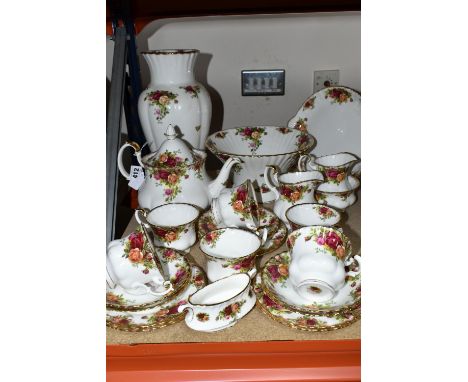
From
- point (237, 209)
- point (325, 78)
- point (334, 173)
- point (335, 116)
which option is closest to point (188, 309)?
point (237, 209)

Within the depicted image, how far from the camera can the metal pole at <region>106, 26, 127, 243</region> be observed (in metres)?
0.92

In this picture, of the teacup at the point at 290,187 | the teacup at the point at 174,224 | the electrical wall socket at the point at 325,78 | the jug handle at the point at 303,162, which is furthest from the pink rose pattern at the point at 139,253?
the electrical wall socket at the point at 325,78

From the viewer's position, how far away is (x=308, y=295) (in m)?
0.77

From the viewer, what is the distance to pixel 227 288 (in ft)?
2.57

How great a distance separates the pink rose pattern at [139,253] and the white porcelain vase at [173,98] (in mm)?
377

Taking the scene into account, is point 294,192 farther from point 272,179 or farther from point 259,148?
point 259,148

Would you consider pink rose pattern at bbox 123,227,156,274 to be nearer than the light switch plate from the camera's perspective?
Yes

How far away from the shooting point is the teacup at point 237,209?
0.96 m

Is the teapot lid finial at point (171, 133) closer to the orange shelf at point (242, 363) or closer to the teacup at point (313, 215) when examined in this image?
the teacup at point (313, 215)

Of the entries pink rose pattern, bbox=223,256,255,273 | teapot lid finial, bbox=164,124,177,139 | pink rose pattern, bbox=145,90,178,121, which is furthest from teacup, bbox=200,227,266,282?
pink rose pattern, bbox=145,90,178,121

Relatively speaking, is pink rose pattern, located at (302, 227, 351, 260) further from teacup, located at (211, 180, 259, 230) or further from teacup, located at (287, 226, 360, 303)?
teacup, located at (211, 180, 259, 230)

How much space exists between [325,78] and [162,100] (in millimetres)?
512

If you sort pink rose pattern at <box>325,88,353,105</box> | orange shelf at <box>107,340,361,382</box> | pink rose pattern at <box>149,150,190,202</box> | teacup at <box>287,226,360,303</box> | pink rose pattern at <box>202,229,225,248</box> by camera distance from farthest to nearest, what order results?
pink rose pattern at <box>325,88,353,105</box>
pink rose pattern at <box>149,150,190,202</box>
pink rose pattern at <box>202,229,225,248</box>
teacup at <box>287,226,360,303</box>
orange shelf at <box>107,340,361,382</box>

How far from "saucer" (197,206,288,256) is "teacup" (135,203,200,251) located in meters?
0.03
